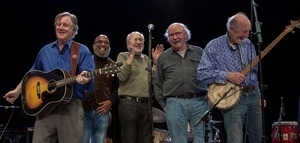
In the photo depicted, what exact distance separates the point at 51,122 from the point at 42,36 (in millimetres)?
7549

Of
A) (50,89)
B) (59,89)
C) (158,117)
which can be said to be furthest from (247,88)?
(158,117)

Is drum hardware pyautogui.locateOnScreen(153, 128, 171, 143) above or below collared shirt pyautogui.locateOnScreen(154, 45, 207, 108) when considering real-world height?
below

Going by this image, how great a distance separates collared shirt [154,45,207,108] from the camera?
18.3 ft

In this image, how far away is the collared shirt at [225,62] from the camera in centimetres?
505

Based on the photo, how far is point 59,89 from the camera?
15.7 ft

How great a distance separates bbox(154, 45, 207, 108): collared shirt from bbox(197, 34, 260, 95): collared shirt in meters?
0.34

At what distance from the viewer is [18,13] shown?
38.9 ft

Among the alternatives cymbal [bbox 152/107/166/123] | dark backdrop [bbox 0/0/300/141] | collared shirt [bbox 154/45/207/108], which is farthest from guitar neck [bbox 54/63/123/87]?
dark backdrop [bbox 0/0/300/141]

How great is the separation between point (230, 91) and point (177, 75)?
88cm

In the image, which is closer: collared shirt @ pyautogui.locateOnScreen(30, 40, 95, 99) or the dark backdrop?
collared shirt @ pyautogui.locateOnScreen(30, 40, 95, 99)

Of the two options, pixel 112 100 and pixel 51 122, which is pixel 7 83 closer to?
pixel 112 100

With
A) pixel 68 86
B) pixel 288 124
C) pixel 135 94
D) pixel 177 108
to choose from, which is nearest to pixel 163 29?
pixel 288 124

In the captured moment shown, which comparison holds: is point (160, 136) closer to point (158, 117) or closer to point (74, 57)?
point (158, 117)

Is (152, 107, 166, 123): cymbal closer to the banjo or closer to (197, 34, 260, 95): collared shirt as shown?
(197, 34, 260, 95): collared shirt
